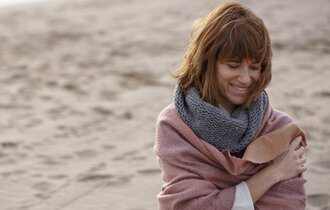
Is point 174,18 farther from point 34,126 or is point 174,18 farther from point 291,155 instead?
point 291,155

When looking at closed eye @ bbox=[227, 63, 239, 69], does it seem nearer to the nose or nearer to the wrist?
the nose

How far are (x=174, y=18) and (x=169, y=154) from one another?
844cm

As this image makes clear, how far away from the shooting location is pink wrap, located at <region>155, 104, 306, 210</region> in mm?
2080

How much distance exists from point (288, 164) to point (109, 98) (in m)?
3.81

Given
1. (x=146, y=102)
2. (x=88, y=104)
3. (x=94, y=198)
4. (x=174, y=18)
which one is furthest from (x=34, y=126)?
(x=174, y=18)

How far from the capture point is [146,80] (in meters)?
6.37

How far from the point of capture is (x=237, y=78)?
82.5 inches

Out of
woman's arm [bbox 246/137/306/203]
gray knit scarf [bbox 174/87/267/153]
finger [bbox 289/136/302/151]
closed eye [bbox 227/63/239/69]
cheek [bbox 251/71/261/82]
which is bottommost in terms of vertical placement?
woman's arm [bbox 246/137/306/203]

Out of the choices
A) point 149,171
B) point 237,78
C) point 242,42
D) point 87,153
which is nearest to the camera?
point 242,42

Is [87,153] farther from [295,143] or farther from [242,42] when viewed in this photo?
[242,42]

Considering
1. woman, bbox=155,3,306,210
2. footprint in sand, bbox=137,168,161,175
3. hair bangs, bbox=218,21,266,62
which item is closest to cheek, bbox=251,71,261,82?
woman, bbox=155,3,306,210

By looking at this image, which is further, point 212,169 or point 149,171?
point 149,171

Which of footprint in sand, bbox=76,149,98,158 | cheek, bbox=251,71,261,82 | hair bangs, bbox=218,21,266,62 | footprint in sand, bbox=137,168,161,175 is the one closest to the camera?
hair bangs, bbox=218,21,266,62

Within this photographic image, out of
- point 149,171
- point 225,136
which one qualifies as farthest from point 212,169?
point 149,171
